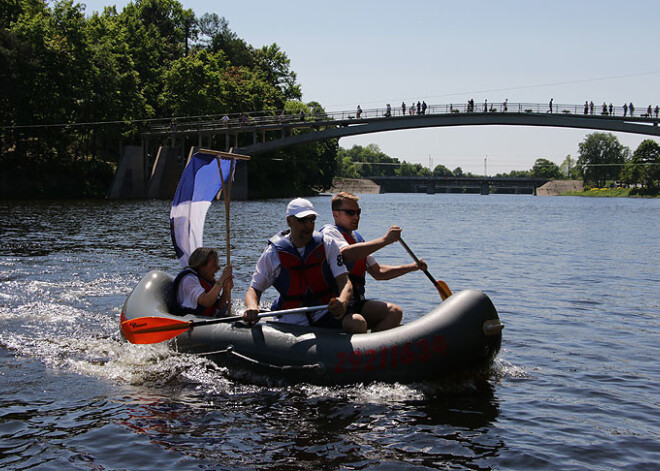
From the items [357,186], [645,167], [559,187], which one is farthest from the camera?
[559,187]

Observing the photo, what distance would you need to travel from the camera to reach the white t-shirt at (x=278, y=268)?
22.2ft

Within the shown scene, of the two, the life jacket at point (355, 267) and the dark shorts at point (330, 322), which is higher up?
the life jacket at point (355, 267)

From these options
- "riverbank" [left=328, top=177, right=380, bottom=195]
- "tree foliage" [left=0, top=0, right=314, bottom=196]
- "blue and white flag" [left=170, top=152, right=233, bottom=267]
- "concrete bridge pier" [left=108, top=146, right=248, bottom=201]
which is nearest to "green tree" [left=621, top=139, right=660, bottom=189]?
"riverbank" [left=328, top=177, right=380, bottom=195]

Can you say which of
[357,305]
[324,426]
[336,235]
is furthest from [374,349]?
[336,235]

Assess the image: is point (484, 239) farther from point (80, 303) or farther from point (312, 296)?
point (312, 296)

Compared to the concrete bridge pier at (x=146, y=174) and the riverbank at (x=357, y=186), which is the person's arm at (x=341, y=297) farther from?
the riverbank at (x=357, y=186)

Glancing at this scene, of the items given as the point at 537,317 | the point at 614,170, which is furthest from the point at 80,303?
the point at 614,170

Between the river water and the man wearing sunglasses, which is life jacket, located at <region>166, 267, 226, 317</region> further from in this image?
the man wearing sunglasses

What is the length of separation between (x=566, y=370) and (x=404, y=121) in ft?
170

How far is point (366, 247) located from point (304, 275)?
75cm

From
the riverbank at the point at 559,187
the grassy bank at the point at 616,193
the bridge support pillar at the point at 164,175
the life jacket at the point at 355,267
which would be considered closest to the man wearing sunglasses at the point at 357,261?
the life jacket at the point at 355,267

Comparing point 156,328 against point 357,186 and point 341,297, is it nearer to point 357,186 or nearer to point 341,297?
point 341,297

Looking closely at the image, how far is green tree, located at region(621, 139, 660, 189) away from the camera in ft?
371

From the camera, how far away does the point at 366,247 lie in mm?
6617
